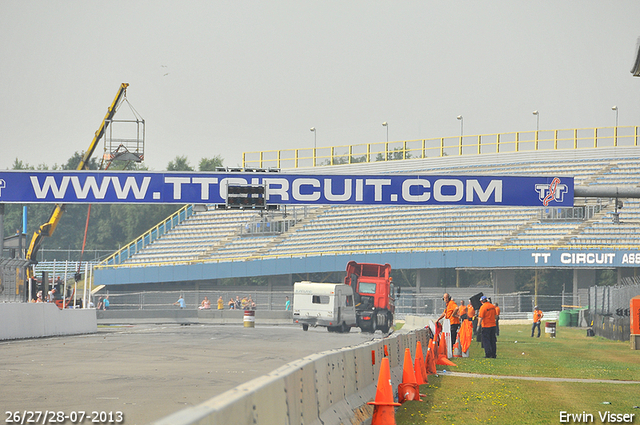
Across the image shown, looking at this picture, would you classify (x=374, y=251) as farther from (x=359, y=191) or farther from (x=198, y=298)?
(x=359, y=191)

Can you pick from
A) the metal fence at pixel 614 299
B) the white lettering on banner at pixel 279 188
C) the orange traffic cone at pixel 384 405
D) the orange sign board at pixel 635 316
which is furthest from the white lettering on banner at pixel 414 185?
the orange traffic cone at pixel 384 405

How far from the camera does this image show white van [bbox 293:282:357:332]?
36312 millimetres

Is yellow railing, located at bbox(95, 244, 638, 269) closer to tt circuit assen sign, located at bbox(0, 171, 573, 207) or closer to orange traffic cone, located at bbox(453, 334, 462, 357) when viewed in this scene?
tt circuit assen sign, located at bbox(0, 171, 573, 207)

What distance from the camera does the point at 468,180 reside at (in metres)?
29.7

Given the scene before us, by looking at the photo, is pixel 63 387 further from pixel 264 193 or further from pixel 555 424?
pixel 264 193

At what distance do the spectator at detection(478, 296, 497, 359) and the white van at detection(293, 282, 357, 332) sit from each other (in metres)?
15.7

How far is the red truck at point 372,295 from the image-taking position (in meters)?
38.3

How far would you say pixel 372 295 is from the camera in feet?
128

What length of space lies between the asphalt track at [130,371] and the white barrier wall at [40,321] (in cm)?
75

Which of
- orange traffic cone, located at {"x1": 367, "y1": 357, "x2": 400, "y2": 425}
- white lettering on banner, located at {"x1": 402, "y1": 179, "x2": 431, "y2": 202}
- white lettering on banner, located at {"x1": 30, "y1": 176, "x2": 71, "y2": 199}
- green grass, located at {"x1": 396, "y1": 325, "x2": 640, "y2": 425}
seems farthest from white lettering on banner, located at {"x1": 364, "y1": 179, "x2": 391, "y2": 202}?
orange traffic cone, located at {"x1": 367, "y1": 357, "x2": 400, "y2": 425}

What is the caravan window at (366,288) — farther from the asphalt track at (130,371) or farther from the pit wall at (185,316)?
the asphalt track at (130,371)

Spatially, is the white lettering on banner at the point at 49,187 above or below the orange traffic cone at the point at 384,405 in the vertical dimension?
above

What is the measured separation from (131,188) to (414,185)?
9.91 metres

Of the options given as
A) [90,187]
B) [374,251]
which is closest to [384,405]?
[90,187]
